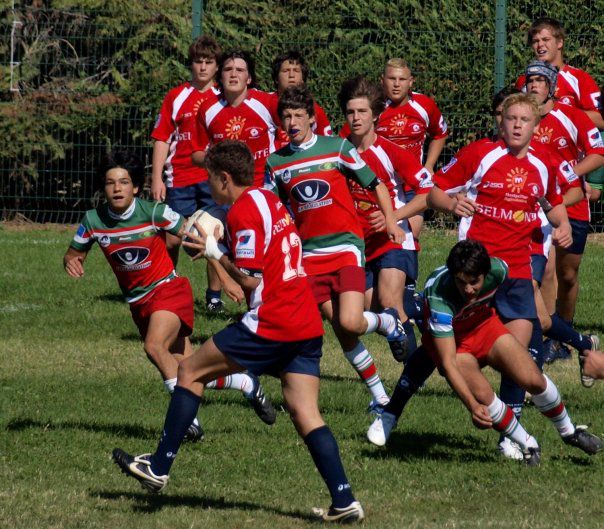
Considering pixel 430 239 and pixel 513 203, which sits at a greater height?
pixel 513 203

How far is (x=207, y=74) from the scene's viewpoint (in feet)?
39.9

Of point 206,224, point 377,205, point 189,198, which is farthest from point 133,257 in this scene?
point 189,198

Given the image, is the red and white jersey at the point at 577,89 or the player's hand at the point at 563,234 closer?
the player's hand at the point at 563,234

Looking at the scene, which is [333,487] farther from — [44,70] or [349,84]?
[44,70]

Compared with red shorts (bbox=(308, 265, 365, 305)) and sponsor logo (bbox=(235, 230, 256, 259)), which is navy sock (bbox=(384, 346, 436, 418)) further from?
sponsor logo (bbox=(235, 230, 256, 259))

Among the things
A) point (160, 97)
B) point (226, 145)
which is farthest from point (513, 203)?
point (160, 97)

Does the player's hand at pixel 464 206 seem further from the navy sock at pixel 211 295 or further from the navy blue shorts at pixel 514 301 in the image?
the navy sock at pixel 211 295

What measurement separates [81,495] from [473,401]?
212cm

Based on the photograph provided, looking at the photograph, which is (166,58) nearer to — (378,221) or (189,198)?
(189,198)

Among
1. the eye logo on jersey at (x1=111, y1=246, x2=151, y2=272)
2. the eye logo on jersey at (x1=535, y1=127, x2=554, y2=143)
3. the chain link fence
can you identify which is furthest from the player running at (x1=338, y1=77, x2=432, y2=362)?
the chain link fence

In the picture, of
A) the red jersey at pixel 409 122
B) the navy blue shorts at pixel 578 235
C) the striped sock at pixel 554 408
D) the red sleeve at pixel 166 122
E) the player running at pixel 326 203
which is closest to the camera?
the striped sock at pixel 554 408

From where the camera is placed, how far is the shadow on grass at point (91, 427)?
808cm

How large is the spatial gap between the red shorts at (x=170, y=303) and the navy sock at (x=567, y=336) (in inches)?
105

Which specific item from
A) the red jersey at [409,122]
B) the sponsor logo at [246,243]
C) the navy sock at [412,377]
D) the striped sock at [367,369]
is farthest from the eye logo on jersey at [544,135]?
the sponsor logo at [246,243]
